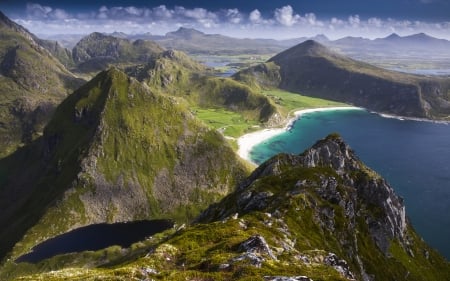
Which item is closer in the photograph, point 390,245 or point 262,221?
point 262,221

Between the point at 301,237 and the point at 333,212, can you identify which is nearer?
the point at 301,237

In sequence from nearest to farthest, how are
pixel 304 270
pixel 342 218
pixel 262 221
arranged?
pixel 304 270 → pixel 262 221 → pixel 342 218

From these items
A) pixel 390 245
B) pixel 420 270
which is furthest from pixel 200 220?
pixel 420 270

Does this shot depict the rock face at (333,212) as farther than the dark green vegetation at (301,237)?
Yes

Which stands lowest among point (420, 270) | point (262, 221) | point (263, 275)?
point (420, 270)

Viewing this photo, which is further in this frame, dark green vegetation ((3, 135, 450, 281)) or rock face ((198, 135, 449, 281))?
rock face ((198, 135, 449, 281))

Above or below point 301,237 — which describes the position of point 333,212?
below

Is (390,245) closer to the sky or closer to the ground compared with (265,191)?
closer to the ground

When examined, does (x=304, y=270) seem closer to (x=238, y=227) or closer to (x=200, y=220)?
(x=238, y=227)
